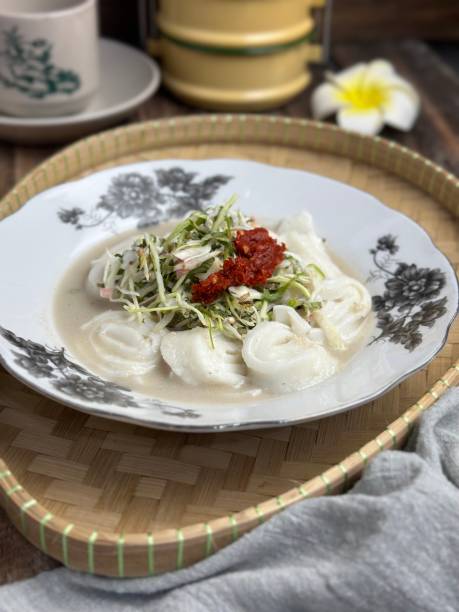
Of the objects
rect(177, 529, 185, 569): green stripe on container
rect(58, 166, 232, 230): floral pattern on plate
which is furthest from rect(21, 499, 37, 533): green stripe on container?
rect(58, 166, 232, 230): floral pattern on plate

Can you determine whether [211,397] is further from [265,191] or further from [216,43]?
[216,43]

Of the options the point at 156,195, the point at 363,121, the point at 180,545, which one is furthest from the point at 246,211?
the point at 180,545

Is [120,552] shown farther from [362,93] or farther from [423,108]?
[423,108]

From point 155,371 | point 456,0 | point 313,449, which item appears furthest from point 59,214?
point 456,0

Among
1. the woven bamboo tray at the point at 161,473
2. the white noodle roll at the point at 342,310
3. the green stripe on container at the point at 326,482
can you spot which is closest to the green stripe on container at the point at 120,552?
the woven bamboo tray at the point at 161,473

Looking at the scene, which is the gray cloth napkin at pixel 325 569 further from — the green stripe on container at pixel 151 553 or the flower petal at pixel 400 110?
the flower petal at pixel 400 110
